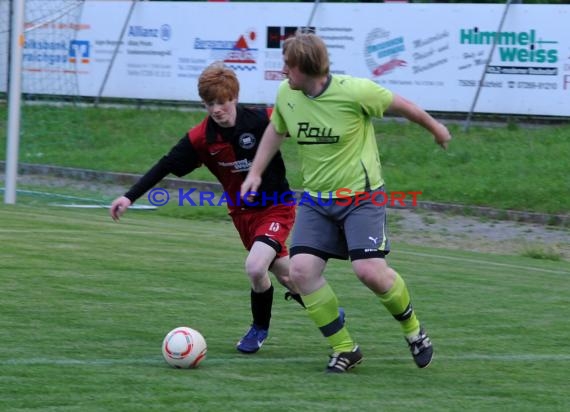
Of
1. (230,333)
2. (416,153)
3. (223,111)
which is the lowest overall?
(416,153)

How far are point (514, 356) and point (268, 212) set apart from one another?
67.6 inches

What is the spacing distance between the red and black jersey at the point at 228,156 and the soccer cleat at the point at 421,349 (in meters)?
1.31

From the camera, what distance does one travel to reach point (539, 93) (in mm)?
19781

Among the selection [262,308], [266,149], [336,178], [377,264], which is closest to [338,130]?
[336,178]

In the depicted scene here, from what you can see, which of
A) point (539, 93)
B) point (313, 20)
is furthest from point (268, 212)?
point (313, 20)

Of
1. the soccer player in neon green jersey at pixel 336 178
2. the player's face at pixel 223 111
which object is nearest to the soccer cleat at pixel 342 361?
the soccer player in neon green jersey at pixel 336 178

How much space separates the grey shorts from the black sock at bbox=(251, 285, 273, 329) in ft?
2.19

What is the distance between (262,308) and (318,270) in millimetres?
Result: 748

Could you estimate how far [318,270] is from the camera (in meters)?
6.41

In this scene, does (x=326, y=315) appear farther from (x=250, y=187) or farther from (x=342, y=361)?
(x=250, y=187)

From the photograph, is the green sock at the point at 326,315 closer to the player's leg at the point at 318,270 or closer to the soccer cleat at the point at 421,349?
the player's leg at the point at 318,270

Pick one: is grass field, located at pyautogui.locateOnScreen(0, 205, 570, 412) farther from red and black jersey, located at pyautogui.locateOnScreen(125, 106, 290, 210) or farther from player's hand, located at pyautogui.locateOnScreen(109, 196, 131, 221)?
red and black jersey, located at pyautogui.locateOnScreen(125, 106, 290, 210)

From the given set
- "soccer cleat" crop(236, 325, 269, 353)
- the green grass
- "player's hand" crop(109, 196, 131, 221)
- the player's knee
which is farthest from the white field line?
the green grass

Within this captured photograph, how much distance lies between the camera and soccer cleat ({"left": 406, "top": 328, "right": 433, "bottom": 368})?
21.0 ft
